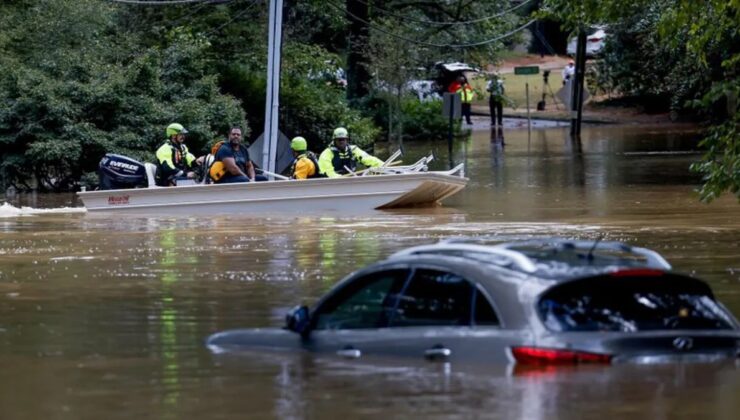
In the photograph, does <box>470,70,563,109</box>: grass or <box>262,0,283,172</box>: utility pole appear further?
<box>470,70,563,109</box>: grass

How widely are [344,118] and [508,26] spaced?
1217 centimetres

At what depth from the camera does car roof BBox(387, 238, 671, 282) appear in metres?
8.58

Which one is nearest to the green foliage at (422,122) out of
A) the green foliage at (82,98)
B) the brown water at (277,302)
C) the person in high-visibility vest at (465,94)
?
the person in high-visibility vest at (465,94)

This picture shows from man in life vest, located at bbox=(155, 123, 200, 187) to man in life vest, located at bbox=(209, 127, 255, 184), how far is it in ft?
2.32

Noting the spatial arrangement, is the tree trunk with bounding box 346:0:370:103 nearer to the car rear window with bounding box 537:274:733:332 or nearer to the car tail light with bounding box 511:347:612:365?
the car rear window with bounding box 537:274:733:332

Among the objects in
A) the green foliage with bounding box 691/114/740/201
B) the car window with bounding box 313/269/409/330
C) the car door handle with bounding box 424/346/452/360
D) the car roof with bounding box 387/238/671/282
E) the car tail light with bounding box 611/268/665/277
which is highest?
the green foliage with bounding box 691/114/740/201

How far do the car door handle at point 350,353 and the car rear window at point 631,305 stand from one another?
1.48 meters

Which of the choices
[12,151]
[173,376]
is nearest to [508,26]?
[12,151]

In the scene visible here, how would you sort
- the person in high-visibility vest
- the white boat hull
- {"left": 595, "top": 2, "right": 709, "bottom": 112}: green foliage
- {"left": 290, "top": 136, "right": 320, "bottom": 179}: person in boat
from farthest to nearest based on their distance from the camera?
the person in high-visibility vest
{"left": 595, "top": 2, "right": 709, "bottom": 112}: green foliage
{"left": 290, "top": 136, "right": 320, "bottom": 179}: person in boat
the white boat hull

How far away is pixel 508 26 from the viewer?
164 ft

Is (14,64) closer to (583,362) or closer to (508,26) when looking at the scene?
(508,26)

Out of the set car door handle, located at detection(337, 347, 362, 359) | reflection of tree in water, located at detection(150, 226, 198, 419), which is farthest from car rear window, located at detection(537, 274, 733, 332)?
reflection of tree in water, located at detection(150, 226, 198, 419)

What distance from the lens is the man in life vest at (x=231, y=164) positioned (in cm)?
2645

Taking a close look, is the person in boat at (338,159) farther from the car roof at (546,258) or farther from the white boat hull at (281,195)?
the car roof at (546,258)
